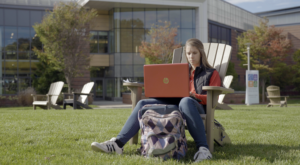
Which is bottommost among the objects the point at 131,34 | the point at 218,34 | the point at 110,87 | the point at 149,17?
the point at 110,87

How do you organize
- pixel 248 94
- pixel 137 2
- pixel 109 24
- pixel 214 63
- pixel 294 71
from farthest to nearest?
pixel 294 71 < pixel 109 24 < pixel 137 2 < pixel 248 94 < pixel 214 63

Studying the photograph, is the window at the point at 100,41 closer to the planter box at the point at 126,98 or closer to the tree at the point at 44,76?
the planter box at the point at 126,98

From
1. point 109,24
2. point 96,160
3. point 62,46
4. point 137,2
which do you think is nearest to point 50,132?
point 96,160

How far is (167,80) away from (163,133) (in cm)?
56

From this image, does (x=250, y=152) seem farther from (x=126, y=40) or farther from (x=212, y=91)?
(x=126, y=40)

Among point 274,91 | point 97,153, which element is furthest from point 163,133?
point 274,91

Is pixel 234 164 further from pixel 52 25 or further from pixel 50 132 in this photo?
pixel 52 25

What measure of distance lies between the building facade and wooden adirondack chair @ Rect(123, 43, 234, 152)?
661 inches

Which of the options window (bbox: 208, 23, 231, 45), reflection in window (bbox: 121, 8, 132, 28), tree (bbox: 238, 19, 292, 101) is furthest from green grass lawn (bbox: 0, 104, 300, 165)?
window (bbox: 208, 23, 231, 45)

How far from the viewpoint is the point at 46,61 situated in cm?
1858

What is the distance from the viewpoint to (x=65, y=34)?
53.5 feet

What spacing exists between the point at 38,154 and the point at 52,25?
563 inches

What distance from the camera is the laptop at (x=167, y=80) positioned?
2.95 m

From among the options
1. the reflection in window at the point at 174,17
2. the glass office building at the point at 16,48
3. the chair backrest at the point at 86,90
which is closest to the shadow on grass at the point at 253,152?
the chair backrest at the point at 86,90
